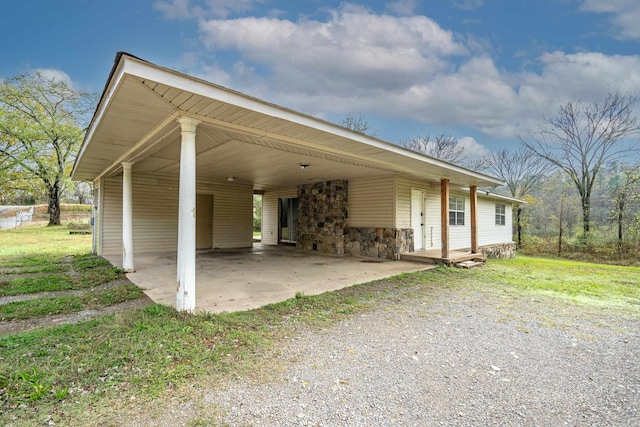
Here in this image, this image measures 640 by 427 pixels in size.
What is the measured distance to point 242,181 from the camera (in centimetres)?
1015

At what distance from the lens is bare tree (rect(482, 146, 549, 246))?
19219 mm

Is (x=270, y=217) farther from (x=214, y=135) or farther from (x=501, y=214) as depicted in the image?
(x=501, y=214)

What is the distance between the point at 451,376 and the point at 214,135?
4.14 m

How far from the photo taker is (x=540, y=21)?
962cm

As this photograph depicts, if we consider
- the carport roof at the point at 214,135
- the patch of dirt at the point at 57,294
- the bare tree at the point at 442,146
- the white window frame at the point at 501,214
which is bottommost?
the patch of dirt at the point at 57,294

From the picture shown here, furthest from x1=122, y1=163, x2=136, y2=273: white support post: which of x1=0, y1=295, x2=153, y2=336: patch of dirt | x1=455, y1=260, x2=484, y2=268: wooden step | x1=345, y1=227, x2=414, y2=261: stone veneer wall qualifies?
x1=455, y1=260, x2=484, y2=268: wooden step

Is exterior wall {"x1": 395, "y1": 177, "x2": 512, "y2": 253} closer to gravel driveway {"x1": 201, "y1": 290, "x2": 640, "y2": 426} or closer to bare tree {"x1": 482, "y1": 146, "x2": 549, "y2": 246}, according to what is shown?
gravel driveway {"x1": 201, "y1": 290, "x2": 640, "y2": 426}

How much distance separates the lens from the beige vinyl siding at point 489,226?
40.0ft

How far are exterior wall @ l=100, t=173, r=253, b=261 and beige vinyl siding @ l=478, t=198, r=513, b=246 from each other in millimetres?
9348

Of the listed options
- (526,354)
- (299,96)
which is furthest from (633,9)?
(299,96)

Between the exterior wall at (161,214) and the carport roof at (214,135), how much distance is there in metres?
1.00

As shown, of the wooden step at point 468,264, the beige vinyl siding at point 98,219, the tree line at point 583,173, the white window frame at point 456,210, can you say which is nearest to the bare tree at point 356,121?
the tree line at point 583,173

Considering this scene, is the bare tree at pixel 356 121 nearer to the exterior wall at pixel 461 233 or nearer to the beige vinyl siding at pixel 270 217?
the beige vinyl siding at pixel 270 217

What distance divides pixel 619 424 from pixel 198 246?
10.0 m
